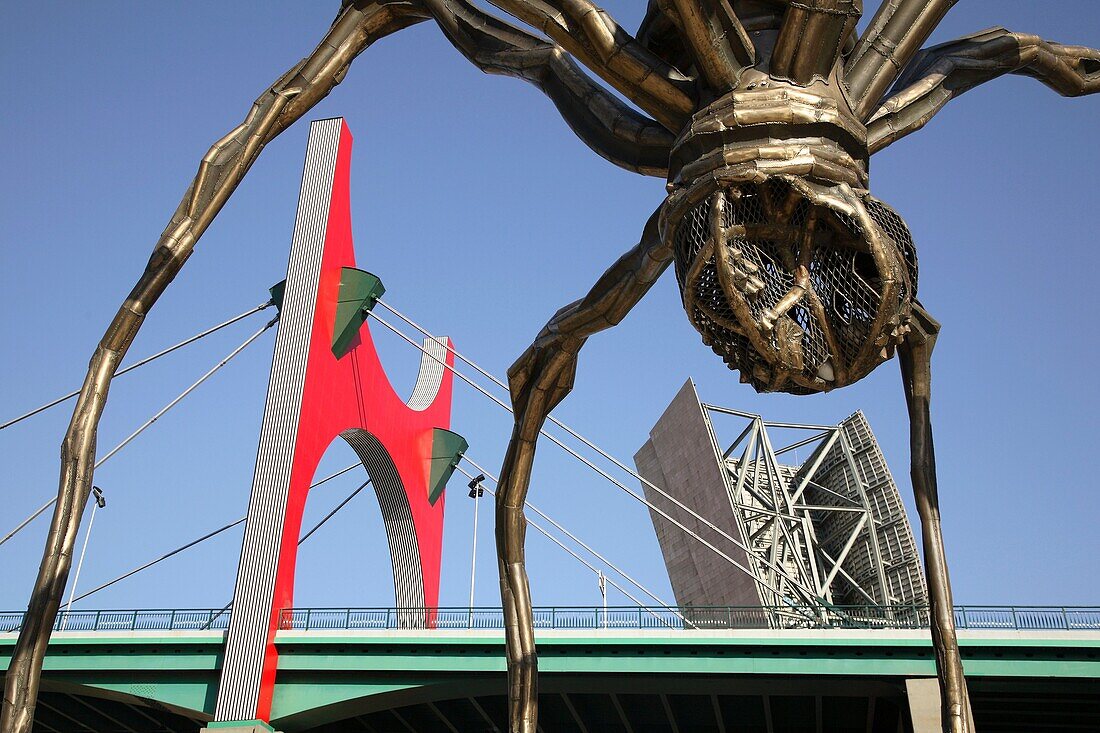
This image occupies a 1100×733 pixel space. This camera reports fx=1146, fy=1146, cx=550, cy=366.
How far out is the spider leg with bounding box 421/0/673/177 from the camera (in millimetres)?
5430

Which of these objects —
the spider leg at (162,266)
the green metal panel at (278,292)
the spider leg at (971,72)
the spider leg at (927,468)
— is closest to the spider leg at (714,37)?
the spider leg at (971,72)

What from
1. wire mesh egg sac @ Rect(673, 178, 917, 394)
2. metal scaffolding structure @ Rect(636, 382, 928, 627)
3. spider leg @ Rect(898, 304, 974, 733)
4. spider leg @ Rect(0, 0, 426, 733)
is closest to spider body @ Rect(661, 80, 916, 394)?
wire mesh egg sac @ Rect(673, 178, 917, 394)

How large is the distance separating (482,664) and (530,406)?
17085mm

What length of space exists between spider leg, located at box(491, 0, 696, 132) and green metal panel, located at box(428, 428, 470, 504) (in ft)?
113

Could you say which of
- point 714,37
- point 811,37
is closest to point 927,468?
point 811,37

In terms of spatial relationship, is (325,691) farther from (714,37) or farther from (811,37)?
(811,37)

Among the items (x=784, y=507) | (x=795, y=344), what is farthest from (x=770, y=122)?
(x=784, y=507)

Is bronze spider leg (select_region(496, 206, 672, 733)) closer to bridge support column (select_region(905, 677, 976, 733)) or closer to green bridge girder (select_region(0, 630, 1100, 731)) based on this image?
green bridge girder (select_region(0, 630, 1100, 731))

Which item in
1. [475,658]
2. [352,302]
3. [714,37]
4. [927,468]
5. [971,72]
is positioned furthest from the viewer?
[352,302]

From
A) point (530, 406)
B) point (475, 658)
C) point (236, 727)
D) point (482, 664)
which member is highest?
point (475, 658)

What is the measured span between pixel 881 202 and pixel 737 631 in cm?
1828

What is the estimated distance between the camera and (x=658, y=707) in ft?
86.7

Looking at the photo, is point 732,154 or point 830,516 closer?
point 732,154

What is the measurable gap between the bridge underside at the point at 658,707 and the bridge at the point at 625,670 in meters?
0.05
